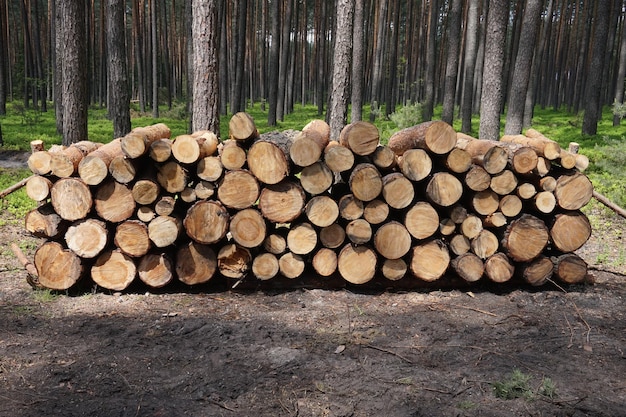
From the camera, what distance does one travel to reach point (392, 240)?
5.16 m

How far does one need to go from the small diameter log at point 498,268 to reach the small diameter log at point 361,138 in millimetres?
1760

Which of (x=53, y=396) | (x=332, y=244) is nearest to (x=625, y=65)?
(x=332, y=244)

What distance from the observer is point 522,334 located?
438 centimetres

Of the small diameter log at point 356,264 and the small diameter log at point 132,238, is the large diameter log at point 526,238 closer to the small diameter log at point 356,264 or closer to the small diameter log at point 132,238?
the small diameter log at point 356,264

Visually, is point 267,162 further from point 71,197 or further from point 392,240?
point 71,197

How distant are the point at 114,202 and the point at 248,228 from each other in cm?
134

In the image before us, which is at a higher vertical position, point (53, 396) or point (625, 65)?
point (625, 65)

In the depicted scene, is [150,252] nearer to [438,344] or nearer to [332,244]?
[332,244]

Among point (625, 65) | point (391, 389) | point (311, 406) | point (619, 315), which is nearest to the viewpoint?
point (311, 406)

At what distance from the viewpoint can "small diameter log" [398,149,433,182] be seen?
5059mm

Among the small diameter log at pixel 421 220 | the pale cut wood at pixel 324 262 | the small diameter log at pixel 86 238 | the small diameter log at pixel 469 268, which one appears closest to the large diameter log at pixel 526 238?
the small diameter log at pixel 469 268

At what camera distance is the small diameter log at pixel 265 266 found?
5195 mm

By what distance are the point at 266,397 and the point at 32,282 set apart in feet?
10.9

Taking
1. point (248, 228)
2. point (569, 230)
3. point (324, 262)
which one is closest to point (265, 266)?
point (248, 228)
